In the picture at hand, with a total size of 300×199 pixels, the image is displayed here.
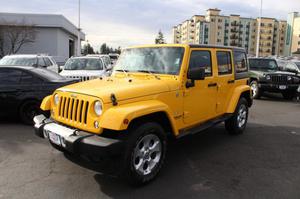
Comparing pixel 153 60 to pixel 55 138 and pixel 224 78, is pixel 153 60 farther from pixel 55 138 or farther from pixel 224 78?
pixel 55 138

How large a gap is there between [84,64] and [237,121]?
8232 millimetres

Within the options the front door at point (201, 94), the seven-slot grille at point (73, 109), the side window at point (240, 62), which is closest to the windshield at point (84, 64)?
the side window at point (240, 62)

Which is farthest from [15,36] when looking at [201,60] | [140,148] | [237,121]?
[140,148]

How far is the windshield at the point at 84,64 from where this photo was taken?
13.0m

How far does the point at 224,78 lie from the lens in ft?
20.2

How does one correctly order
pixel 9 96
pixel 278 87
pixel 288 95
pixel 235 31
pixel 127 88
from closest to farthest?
pixel 127 88, pixel 9 96, pixel 278 87, pixel 288 95, pixel 235 31

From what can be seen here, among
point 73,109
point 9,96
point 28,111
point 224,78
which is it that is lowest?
point 28,111

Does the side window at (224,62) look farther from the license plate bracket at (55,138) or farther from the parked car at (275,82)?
the parked car at (275,82)

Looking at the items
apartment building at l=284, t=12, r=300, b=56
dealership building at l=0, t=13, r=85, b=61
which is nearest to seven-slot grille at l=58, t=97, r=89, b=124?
dealership building at l=0, t=13, r=85, b=61

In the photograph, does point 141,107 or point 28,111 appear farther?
point 28,111

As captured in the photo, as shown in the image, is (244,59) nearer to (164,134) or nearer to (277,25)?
(164,134)

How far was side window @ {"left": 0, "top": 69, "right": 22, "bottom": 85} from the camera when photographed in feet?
25.4

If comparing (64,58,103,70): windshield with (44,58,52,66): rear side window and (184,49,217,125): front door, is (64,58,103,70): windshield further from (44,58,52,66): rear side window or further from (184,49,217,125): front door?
(184,49,217,125): front door

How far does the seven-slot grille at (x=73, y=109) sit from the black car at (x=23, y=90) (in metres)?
3.38
